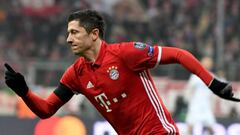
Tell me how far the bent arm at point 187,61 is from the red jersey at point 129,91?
58 mm

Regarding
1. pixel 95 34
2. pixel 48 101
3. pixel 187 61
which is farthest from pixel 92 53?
pixel 187 61

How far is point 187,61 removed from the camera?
5.25 metres

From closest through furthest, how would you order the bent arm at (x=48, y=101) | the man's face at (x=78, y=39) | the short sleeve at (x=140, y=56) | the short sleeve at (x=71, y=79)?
the short sleeve at (x=140, y=56)
the man's face at (x=78, y=39)
the short sleeve at (x=71, y=79)
the bent arm at (x=48, y=101)

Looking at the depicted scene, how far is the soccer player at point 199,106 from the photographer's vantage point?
12.2 metres

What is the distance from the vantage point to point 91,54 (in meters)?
5.53

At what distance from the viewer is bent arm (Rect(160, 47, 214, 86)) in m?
5.21

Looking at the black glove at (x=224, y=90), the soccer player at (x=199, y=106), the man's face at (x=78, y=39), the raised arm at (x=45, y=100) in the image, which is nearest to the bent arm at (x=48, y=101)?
the raised arm at (x=45, y=100)

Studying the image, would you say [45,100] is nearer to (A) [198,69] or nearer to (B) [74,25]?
(B) [74,25]

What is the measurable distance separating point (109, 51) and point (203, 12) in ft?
35.7

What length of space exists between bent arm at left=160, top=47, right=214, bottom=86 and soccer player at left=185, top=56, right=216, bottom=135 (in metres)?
6.83

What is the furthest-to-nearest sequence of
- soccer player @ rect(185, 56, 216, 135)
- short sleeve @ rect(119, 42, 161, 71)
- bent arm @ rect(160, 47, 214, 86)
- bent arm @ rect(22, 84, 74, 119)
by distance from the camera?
soccer player @ rect(185, 56, 216, 135) → bent arm @ rect(22, 84, 74, 119) → short sleeve @ rect(119, 42, 161, 71) → bent arm @ rect(160, 47, 214, 86)

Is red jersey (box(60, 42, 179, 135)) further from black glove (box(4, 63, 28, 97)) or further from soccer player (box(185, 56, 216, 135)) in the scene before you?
soccer player (box(185, 56, 216, 135))

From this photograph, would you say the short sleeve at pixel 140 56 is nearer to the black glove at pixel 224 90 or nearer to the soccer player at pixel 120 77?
the soccer player at pixel 120 77

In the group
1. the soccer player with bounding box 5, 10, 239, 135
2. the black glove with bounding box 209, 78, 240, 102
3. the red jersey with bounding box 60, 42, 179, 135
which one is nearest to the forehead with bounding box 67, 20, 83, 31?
the soccer player with bounding box 5, 10, 239, 135
